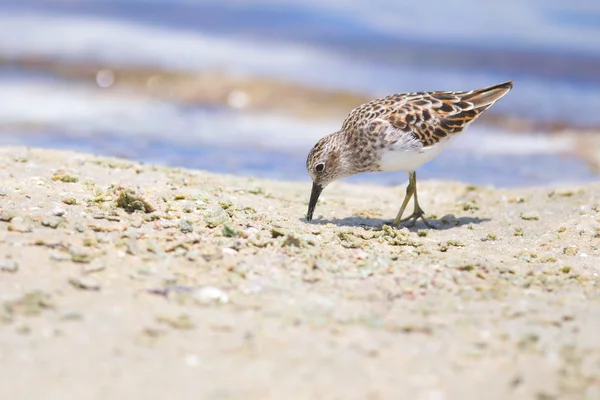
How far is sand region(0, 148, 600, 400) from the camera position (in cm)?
392

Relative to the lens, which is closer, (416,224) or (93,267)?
(93,267)

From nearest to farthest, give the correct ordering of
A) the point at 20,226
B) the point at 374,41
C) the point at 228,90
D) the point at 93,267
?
the point at 93,267 < the point at 20,226 < the point at 228,90 < the point at 374,41

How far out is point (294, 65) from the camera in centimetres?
2000

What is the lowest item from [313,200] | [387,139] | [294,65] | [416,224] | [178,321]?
[178,321]

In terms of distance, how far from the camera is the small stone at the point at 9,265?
4852 mm

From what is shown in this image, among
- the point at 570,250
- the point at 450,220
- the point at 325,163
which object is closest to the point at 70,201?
the point at 325,163

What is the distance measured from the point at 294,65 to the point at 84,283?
51.8 feet

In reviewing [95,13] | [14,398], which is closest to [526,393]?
[14,398]

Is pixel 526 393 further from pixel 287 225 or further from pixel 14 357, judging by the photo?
pixel 287 225

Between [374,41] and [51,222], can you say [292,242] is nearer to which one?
[51,222]

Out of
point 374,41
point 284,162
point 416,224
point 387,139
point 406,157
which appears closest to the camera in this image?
point 387,139

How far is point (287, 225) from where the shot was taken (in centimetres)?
672

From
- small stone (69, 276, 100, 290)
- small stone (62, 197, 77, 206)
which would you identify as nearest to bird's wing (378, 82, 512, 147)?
small stone (62, 197, 77, 206)

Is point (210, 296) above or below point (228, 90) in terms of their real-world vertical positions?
below
